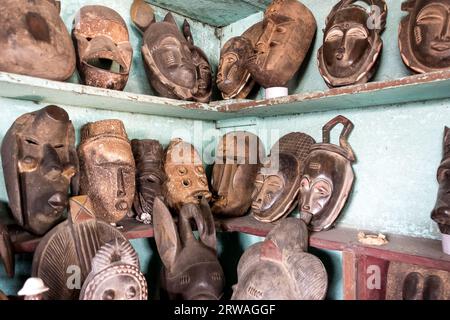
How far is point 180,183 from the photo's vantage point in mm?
1570

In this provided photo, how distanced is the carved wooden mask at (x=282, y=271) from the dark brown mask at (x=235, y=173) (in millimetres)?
399

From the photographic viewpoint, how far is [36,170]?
1.18 metres

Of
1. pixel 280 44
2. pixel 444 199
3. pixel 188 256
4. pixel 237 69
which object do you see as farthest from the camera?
pixel 237 69

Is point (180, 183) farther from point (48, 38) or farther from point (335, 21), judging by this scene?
point (335, 21)

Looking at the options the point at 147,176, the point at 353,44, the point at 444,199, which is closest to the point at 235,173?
the point at 147,176

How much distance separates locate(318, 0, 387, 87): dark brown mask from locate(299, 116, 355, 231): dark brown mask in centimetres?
29

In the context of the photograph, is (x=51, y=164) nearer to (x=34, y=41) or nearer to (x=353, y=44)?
(x=34, y=41)

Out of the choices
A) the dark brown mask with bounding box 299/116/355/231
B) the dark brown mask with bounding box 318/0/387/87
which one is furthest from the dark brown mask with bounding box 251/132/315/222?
the dark brown mask with bounding box 318/0/387/87

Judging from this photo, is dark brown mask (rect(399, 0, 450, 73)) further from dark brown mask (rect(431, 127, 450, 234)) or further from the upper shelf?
dark brown mask (rect(431, 127, 450, 234))

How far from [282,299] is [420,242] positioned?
533mm

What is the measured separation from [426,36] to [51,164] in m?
1.26

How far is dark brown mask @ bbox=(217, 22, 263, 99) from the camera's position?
173cm

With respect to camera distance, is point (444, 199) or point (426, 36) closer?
point (444, 199)

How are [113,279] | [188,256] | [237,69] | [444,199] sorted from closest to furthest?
[113,279] → [444,199] → [188,256] → [237,69]
